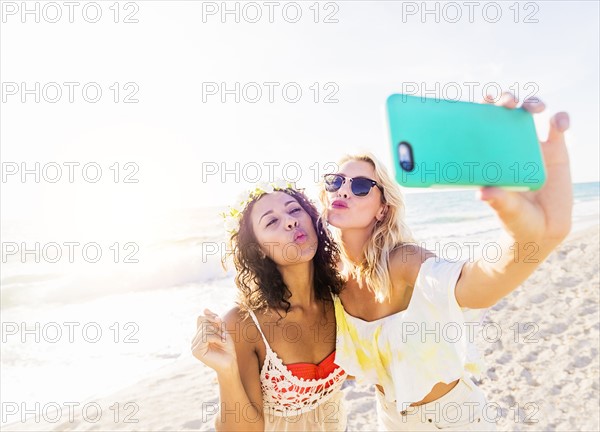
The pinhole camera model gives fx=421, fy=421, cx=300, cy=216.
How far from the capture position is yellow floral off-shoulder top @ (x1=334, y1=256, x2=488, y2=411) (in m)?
2.14

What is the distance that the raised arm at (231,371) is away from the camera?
2496 mm

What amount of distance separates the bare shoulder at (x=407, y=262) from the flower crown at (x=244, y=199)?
3.49 ft

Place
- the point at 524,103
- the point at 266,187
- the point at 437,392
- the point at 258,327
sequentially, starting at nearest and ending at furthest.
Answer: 1. the point at 524,103
2. the point at 437,392
3. the point at 258,327
4. the point at 266,187

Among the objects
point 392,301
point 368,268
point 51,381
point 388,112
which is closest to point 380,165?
point 368,268

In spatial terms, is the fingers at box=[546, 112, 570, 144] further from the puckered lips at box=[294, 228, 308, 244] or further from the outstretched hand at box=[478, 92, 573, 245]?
the puckered lips at box=[294, 228, 308, 244]

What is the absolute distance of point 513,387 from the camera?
546cm

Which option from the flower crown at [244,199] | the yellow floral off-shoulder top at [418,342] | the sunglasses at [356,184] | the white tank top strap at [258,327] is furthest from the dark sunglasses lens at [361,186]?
the white tank top strap at [258,327]

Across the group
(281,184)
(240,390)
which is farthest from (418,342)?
(281,184)

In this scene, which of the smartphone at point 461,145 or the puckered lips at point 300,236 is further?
the puckered lips at point 300,236

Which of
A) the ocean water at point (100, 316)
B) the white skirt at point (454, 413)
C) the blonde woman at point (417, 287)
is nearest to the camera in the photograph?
the blonde woman at point (417, 287)

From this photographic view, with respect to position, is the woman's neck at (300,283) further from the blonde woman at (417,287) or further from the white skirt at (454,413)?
the white skirt at (454,413)

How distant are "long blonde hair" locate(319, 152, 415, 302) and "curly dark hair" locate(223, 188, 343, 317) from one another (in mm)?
135

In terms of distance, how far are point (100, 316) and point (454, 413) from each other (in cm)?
1189

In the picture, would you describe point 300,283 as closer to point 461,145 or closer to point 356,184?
point 356,184
